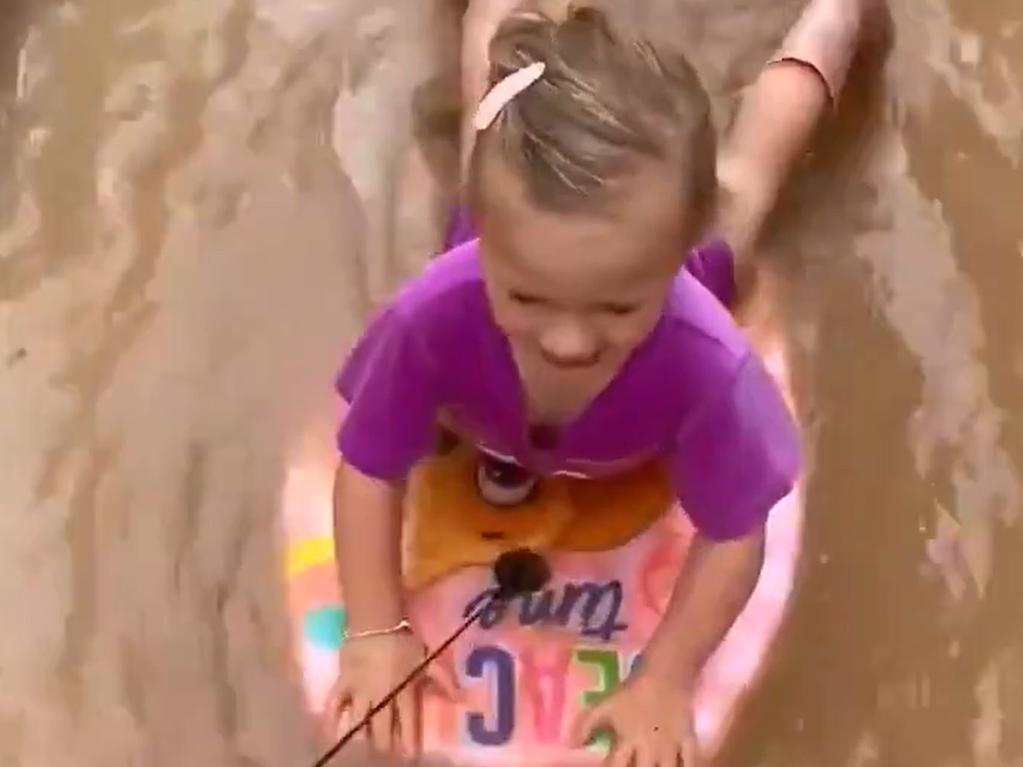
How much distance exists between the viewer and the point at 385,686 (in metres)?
0.85

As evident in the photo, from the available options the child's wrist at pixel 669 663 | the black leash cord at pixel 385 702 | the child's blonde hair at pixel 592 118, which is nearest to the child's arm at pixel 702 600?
the child's wrist at pixel 669 663

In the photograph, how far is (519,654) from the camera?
88cm

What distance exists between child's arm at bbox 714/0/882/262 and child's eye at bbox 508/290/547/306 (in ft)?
1.13

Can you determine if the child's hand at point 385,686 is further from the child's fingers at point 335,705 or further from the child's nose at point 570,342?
the child's nose at point 570,342

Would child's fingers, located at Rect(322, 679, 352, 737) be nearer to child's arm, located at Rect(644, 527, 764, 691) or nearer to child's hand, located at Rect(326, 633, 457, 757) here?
child's hand, located at Rect(326, 633, 457, 757)

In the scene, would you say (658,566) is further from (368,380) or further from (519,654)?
(368,380)

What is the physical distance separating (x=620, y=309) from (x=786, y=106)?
0.40 m

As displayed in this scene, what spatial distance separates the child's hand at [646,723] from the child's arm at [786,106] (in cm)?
29

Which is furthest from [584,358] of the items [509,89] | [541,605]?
[541,605]

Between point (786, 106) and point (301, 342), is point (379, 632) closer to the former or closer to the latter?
point (301, 342)

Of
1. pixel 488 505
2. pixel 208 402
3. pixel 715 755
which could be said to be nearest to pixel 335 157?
pixel 208 402

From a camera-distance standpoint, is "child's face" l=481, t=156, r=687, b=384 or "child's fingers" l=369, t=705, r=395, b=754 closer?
"child's face" l=481, t=156, r=687, b=384

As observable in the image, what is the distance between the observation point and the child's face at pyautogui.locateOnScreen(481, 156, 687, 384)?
25.5 inches

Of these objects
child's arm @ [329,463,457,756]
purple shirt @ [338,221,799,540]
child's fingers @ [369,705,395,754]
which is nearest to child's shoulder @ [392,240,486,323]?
purple shirt @ [338,221,799,540]
